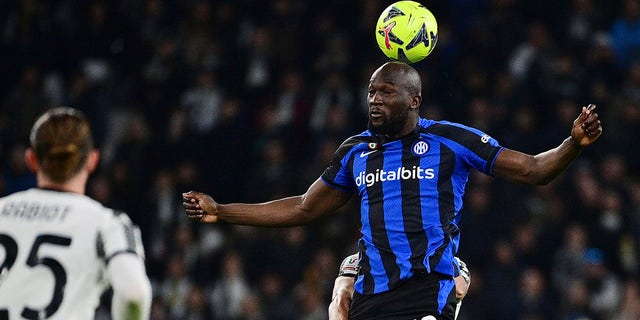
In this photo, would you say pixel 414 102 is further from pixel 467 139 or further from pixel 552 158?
pixel 552 158

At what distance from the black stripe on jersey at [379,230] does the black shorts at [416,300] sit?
7 cm

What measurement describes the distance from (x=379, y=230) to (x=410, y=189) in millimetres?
280

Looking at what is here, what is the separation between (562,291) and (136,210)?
4.90 metres

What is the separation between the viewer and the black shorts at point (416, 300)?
6.02m

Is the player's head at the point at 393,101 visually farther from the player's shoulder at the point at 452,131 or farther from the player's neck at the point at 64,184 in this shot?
the player's neck at the point at 64,184

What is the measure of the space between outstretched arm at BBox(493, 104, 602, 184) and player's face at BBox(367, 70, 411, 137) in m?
0.60

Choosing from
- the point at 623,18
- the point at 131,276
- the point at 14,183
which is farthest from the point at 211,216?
the point at 623,18

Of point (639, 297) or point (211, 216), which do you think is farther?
point (639, 297)

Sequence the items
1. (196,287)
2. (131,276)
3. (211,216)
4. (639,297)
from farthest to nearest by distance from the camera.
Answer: (196,287) < (639,297) < (211,216) < (131,276)

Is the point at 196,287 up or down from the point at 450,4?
down

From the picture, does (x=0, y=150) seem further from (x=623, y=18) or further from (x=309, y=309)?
(x=623, y=18)

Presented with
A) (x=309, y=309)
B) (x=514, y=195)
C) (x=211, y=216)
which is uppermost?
(x=211, y=216)

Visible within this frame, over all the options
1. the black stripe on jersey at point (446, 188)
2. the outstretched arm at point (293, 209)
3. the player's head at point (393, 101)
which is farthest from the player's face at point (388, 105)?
the outstretched arm at point (293, 209)

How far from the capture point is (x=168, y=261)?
12.8 m
